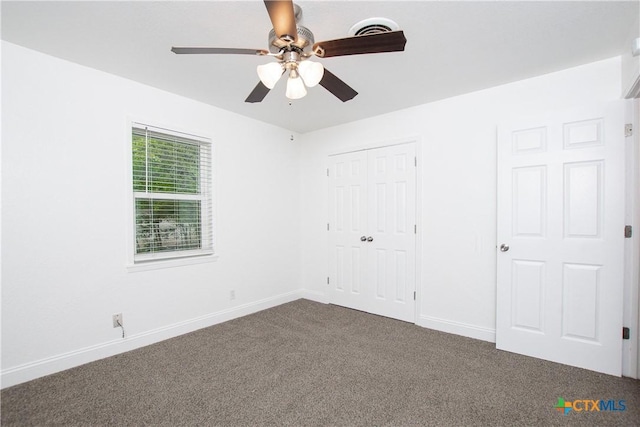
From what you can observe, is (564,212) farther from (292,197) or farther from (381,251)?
(292,197)

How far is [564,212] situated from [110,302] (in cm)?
404

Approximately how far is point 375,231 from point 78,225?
304cm

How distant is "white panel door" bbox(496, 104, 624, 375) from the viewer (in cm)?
238

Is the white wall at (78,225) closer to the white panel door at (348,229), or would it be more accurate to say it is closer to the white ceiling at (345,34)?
the white ceiling at (345,34)

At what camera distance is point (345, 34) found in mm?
2084

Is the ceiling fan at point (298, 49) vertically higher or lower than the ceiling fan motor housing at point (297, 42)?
lower

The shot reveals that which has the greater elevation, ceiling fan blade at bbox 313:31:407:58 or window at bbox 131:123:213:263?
ceiling fan blade at bbox 313:31:407:58

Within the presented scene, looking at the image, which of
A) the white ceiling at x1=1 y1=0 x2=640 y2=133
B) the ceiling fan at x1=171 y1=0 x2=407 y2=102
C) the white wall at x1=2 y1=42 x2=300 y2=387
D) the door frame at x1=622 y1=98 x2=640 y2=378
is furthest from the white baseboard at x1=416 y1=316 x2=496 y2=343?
the ceiling fan at x1=171 y1=0 x2=407 y2=102

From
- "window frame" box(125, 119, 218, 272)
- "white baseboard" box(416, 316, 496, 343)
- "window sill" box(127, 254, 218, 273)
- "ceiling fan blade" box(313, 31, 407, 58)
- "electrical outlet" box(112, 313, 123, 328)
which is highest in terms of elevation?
"ceiling fan blade" box(313, 31, 407, 58)

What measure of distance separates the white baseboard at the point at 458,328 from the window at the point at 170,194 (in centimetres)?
261

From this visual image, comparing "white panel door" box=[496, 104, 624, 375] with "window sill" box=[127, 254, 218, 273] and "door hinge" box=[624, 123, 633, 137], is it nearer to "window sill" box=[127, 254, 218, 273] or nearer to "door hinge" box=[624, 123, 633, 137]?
"door hinge" box=[624, 123, 633, 137]

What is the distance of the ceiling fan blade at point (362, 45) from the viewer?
58.1 inches

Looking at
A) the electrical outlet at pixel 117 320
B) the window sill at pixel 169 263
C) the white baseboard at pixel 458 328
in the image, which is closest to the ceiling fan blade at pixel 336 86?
the window sill at pixel 169 263

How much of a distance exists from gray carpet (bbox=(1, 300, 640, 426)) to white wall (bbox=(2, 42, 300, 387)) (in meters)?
0.26
